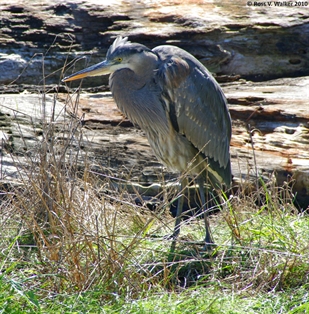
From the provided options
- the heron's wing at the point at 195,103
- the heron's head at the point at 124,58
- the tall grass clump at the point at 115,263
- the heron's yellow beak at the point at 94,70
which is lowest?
the tall grass clump at the point at 115,263

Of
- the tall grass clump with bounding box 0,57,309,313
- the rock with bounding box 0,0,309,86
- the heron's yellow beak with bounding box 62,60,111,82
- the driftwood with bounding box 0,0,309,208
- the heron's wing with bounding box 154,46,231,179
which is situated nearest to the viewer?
the tall grass clump with bounding box 0,57,309,313

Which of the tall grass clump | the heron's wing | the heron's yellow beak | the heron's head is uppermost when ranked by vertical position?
the heron's head

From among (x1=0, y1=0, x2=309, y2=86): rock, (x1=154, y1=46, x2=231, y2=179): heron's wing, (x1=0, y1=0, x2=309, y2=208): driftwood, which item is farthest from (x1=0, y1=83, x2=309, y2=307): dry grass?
(x1=0, y1=0, x2=309, y2=86): rock

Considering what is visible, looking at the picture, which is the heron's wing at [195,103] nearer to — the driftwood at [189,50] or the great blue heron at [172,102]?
the great blue heron at [172,102]

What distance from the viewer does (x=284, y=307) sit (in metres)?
3.05

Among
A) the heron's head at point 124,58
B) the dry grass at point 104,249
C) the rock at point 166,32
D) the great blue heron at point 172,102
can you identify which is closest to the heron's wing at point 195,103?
the great blue heron at point 172,102

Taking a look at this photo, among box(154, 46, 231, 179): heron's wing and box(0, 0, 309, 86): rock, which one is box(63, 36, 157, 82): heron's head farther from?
box(0, 0, 309, 86): rock

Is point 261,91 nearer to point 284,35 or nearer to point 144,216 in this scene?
point 284,35

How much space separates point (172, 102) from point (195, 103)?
0.19 metres

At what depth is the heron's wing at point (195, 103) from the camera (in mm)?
4293

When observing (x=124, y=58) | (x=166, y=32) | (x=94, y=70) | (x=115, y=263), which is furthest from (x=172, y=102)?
(x=115, y=263)

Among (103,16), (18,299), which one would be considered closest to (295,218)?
(18,299)

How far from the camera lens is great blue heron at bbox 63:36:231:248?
169 inches

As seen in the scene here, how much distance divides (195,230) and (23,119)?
5.68ft
